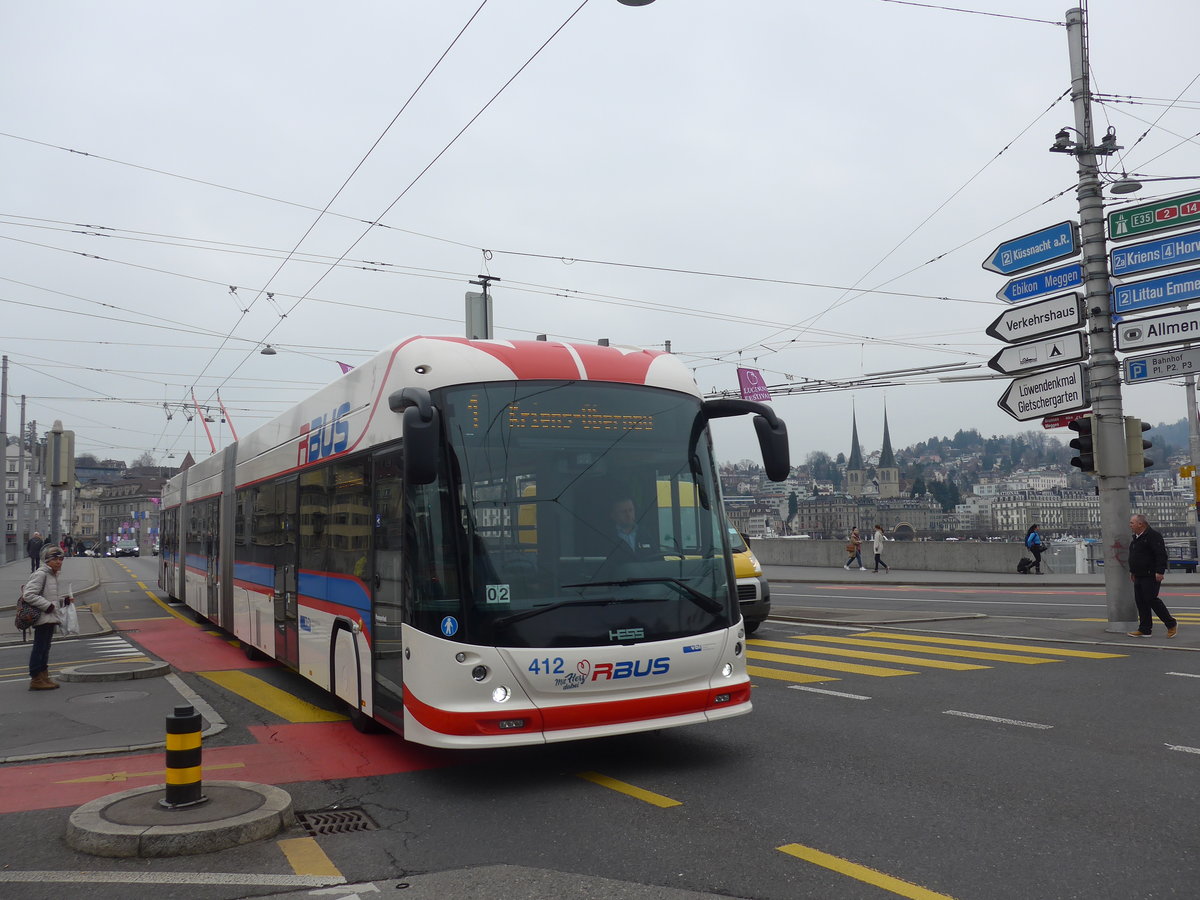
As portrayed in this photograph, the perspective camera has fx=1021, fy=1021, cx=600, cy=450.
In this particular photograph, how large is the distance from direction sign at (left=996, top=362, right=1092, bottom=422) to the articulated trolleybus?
10216mm

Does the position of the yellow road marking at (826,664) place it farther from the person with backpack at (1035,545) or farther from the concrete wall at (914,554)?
the concrete wall at (914,554)

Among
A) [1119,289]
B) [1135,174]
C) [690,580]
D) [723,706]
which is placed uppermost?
A: [1135,174]

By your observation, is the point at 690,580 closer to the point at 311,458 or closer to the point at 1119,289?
the point at 311,458

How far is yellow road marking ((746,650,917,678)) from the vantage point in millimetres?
11858

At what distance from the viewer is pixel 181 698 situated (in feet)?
35.5

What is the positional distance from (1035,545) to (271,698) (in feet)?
90.3

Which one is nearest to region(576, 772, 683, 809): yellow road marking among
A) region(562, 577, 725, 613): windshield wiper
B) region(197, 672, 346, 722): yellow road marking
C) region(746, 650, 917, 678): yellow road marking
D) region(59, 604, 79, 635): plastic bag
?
region(562, 577, 725, 613): windshield wiper

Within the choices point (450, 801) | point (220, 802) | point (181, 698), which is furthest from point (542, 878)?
point (181, 698)

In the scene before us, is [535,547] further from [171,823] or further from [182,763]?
[171,823]

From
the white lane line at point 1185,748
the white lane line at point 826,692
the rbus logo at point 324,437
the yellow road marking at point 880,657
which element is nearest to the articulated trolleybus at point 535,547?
the rbus logo at point 324,437

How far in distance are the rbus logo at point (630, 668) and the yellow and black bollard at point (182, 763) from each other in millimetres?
2464

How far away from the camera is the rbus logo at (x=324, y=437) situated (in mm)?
9141

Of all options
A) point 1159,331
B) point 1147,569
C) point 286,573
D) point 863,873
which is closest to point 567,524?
point 863,873

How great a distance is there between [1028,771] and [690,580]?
261cm
